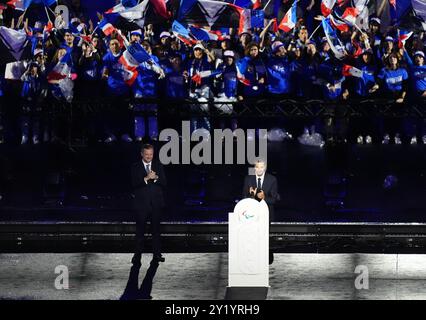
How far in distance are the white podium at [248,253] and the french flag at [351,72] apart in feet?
31.3

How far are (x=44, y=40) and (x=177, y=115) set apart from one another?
3.15 metres

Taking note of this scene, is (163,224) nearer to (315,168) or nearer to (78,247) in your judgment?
(78,247)

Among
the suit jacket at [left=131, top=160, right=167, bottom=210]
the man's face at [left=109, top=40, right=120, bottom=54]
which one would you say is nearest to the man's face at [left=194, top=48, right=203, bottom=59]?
the man's face at [left=109, top=40, right=120, bottom=54]

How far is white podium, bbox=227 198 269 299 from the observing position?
1213 centimetres

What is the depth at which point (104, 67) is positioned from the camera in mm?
21562

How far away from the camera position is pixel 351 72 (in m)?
21.4

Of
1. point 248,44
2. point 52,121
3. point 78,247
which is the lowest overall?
point 78,247

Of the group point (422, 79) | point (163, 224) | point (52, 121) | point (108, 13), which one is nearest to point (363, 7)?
point (422, 79)

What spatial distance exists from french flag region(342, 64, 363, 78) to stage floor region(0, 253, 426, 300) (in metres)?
7.19

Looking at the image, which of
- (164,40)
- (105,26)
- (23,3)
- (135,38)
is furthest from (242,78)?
(23,3)

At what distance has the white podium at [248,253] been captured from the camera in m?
12.1

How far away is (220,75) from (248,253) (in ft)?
31.3

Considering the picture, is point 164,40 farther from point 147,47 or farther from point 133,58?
point 133,58

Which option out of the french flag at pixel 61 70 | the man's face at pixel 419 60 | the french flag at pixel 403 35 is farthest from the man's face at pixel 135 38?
the man's face at pixel 419 60
